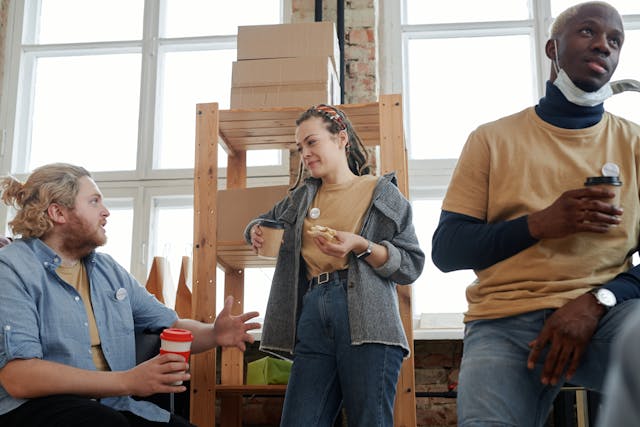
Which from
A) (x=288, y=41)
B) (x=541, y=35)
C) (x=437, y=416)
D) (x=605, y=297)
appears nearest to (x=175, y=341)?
(x=605, y=297)

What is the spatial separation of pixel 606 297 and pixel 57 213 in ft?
5.51

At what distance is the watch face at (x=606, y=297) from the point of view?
1.47 metres

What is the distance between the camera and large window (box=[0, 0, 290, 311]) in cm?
436

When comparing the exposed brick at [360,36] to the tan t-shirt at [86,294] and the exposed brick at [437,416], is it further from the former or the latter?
the tan t-shirt at [86,294]

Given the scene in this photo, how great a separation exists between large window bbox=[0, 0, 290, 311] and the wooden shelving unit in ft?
2.42

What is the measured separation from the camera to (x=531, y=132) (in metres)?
1.71

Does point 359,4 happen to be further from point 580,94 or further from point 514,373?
point 514,373

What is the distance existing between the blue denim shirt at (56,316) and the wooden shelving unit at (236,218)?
2.39ft

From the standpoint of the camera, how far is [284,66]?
133 inches

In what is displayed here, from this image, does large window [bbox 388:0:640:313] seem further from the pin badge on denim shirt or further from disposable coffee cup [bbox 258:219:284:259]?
the pin badge on denim shirt

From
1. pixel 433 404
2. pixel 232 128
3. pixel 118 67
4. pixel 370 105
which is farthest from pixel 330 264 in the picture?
pixel 118 67

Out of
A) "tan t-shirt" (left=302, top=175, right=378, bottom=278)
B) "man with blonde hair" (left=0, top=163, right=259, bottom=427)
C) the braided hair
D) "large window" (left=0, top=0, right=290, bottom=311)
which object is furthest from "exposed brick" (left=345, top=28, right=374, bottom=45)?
"man with blonde hair" (left=0, top=163, right=259, bottom=427)

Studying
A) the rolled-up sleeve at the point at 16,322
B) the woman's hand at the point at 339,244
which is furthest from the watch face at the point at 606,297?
the rolled-up sleeve at the point at 16,322

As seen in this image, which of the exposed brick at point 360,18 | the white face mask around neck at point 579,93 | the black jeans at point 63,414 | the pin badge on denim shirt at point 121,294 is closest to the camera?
the white face mask around neck at point 579,93
